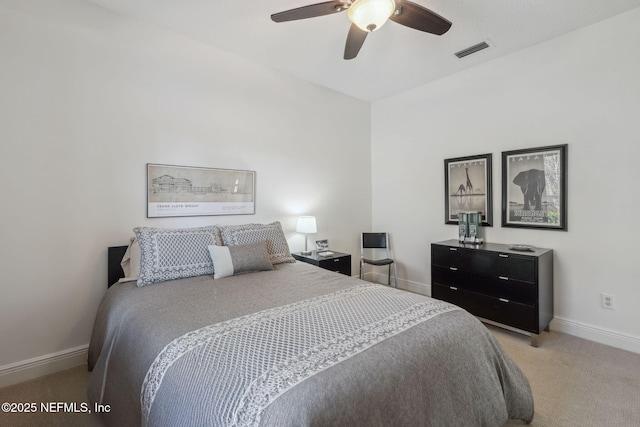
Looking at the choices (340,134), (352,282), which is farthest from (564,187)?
(340,134)

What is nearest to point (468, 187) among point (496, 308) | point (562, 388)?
point (496, 308)

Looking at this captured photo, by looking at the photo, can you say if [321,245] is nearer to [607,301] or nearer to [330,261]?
[330,261]

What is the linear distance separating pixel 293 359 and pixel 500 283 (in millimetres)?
2425

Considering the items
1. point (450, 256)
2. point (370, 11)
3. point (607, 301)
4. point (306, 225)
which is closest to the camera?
point (370, 11)

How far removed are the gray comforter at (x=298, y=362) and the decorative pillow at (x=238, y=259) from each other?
1.13 feet

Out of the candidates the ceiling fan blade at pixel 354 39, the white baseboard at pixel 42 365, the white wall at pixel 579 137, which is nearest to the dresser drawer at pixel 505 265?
the white wall at pixel 579 137

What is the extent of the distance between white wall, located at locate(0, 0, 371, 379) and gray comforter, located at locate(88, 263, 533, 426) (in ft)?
2.06

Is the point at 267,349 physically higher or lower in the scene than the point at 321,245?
lower

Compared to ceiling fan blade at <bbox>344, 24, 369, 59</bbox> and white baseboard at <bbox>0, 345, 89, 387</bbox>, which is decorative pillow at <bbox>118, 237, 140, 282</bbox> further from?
ceiling fan blade at <bbox>344, 24, 369, 59</bbox>

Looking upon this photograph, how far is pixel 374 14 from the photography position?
67.1 inches

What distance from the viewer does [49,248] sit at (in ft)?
7.15

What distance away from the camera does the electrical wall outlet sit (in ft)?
8.42

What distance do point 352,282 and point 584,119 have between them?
260cm

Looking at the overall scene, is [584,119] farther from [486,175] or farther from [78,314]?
[78,314]
